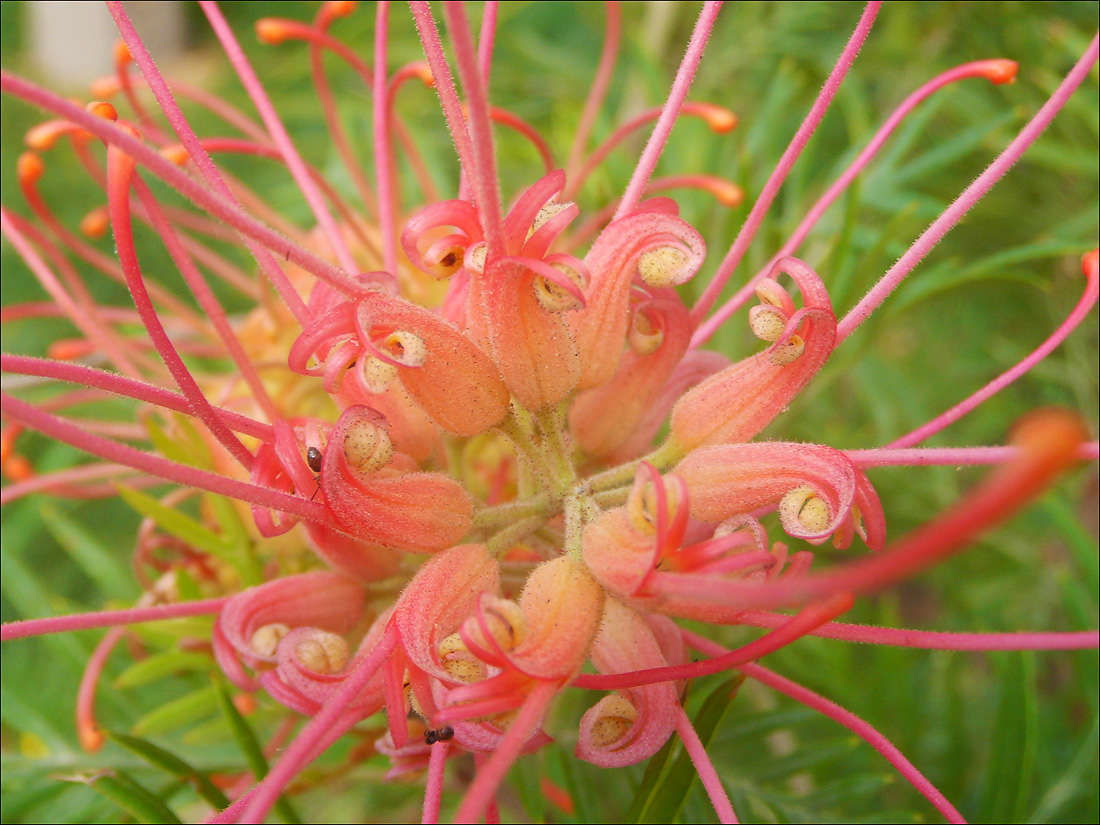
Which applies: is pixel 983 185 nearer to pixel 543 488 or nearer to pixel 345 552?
pixel 543 488

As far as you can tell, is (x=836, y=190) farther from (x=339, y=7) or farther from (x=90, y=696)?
(x=90, y=696)

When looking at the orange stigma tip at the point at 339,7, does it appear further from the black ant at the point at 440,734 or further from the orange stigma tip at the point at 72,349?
the black ant at the point at 440,734

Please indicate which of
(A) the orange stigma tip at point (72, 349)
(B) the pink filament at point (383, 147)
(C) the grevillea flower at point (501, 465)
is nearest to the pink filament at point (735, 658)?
(C) the grevillea flower at point (501, 465)

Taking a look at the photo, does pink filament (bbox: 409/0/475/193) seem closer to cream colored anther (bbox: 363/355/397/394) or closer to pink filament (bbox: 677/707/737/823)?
cream colored anther (bbox: 363/355/397/394)

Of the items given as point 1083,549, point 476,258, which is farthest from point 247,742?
point 1083,549

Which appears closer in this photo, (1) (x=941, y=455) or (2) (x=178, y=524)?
(1) (x=941, y=455)

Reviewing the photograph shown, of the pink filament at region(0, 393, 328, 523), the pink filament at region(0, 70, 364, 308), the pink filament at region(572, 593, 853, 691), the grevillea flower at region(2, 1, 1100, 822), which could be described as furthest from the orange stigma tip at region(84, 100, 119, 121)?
the pink filament at region(572, 593, 853, 691)
